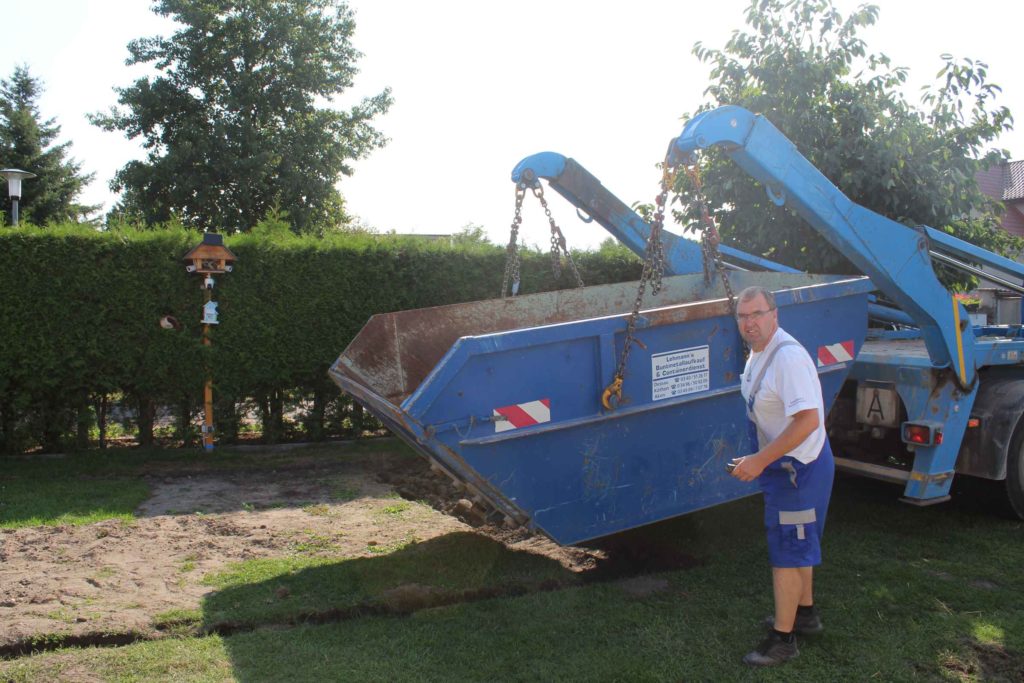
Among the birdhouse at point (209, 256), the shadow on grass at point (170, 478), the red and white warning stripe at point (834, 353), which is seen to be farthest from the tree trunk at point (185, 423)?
the red and white warning stripe at point (834, 353)

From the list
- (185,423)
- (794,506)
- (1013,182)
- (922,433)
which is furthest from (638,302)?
(1013,182)

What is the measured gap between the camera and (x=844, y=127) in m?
8.88

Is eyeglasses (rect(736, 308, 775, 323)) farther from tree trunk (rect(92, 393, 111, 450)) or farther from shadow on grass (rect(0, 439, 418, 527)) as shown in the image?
tree trunk (rect(92, 393, 111, 450))

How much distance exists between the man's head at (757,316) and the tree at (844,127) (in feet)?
18.6

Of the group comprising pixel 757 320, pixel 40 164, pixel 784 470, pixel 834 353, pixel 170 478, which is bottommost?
pixel 170 478

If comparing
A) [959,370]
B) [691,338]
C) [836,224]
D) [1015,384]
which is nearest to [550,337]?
[691,338]

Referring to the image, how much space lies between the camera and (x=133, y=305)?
862 cm

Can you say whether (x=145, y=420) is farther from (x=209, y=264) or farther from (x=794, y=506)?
(x=794, y=506)

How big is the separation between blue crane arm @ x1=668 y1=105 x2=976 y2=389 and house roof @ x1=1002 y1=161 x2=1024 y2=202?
37705 millimetres

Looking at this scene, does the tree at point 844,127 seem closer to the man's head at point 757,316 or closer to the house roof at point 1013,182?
the man's head at point 757,316

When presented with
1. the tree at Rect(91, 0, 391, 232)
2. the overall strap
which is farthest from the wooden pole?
the tree at Rect(91, 0, 391, 232)

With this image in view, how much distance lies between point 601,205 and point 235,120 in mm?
24295

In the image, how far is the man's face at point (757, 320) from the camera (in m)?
3.60

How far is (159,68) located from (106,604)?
27.2m
